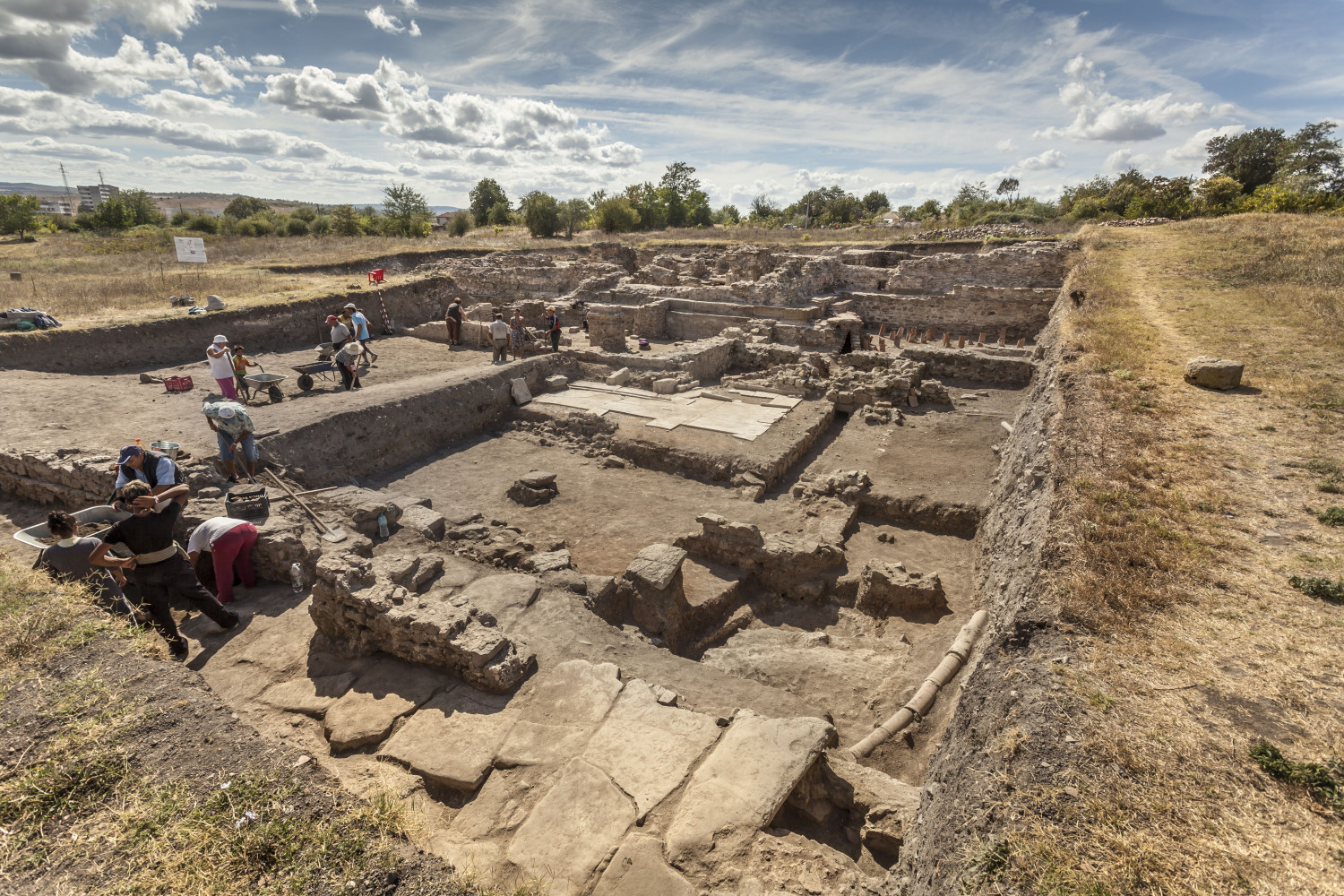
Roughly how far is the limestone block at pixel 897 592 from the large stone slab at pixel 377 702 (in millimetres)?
5217

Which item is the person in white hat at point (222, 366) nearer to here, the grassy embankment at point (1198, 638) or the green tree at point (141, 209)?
the grassy embankment at point (1198, 638)

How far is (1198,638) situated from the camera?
135 inches

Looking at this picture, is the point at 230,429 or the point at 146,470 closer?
the point at 146,470

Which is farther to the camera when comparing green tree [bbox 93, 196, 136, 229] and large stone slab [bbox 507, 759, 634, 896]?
green tree [bbox 93, 196, 136, 229]

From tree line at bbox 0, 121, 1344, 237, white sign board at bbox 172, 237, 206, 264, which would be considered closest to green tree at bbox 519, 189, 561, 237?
tree line at bbox 0, 121, 1344, 237

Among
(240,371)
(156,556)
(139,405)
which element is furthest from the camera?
(240,371)

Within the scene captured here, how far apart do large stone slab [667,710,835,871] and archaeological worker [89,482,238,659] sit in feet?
16.1

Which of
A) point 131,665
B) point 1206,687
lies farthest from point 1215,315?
point 131,665

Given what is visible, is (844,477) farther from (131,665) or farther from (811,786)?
(131,665)

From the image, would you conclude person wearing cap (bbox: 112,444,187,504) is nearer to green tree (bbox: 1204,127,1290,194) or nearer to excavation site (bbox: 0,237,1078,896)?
excavation site (bbox: 0,237,1078,896)

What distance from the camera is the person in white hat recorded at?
34.9 ft

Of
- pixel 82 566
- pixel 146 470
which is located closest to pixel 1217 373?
pixel 82 566

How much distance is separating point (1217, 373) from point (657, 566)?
24.5 feet

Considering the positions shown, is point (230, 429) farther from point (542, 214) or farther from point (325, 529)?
point (542, 214)
